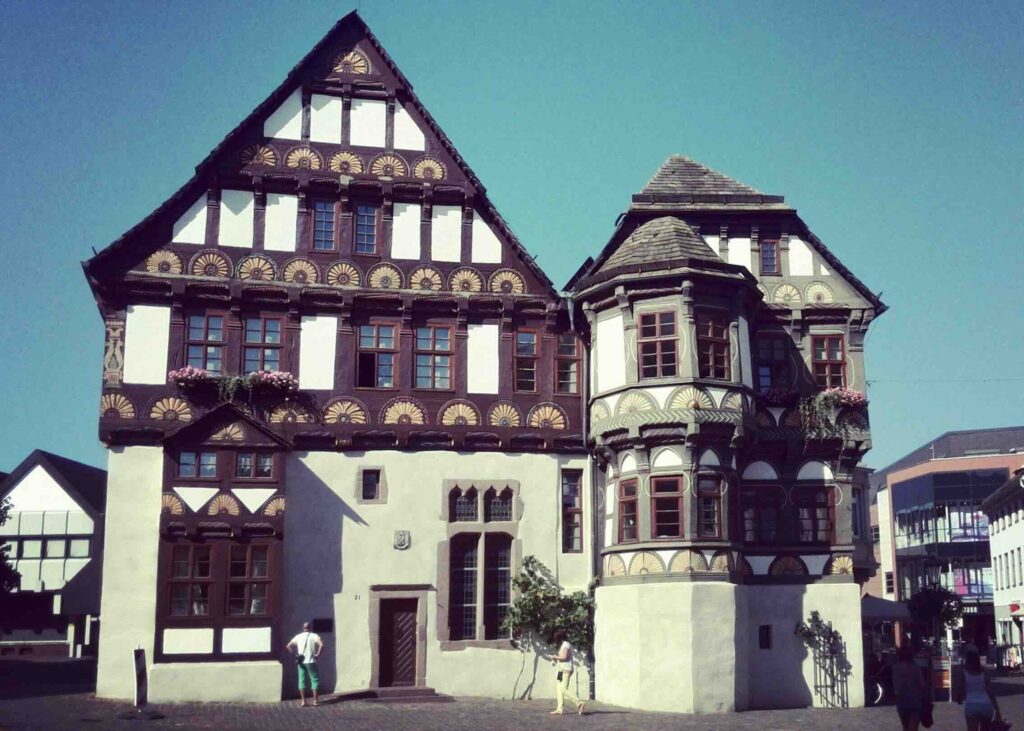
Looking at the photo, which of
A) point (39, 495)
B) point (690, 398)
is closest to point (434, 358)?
point (690, 398)

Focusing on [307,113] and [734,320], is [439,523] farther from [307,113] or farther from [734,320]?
[307,113]

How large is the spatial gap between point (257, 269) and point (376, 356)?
3401mm

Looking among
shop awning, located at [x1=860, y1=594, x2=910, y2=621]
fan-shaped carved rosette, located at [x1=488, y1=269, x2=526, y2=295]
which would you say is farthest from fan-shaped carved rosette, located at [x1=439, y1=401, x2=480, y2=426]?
shop awning, located at [x1=860, y1=594, x2=910, y2=621]

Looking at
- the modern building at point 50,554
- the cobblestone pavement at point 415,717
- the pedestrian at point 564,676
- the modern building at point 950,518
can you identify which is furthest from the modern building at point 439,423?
the modern building at point 950,518

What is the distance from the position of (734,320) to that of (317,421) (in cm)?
969

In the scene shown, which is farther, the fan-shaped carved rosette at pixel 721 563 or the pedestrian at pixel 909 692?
the fan-shaped carved rosette at pixel 721 563

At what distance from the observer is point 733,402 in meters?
26.0

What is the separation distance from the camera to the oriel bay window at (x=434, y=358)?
2805 centimetres

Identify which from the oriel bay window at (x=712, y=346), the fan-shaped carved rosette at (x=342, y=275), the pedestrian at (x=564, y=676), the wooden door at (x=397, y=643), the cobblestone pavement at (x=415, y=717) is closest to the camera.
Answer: the cobblestone pavement at (x=415, y=717)

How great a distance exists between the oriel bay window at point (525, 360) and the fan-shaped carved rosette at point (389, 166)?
191 inches

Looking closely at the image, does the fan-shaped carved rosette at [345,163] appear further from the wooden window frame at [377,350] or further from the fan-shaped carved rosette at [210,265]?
the wooden window frame at [377,350]

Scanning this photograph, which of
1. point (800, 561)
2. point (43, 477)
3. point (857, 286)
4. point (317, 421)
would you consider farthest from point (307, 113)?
point (43, 477)

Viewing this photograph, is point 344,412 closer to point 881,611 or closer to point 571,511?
point 571,511

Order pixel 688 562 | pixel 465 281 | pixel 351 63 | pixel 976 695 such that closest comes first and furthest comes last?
pixel 976 695 < pixel 688 562 < pixel 465 281 < pixel 351 63
